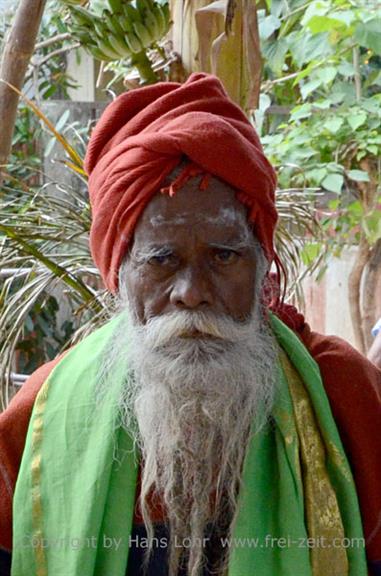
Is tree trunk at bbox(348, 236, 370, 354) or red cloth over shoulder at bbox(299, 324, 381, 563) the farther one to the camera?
tree trunk at bbox(348, 236, 370, 354)

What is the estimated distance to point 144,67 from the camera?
2350mm

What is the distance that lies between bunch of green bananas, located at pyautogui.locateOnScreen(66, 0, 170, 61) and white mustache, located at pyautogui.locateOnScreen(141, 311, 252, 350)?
2.72ft

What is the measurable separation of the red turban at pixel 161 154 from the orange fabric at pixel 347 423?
0.23 m

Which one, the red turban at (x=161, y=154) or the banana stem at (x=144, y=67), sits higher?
the banana stem at (x=144, y=67)

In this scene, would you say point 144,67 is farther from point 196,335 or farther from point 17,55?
point 196,335

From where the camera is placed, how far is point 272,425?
5.81 feet

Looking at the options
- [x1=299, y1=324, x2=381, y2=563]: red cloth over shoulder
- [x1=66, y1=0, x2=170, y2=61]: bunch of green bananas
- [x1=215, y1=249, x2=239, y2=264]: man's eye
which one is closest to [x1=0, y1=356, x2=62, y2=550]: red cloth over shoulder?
[x1=215, y1=249, x2=239, y2=264]: man's eye

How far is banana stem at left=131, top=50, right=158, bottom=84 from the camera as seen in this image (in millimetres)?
2342

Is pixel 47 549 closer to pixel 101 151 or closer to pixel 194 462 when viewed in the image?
pixel 194 462

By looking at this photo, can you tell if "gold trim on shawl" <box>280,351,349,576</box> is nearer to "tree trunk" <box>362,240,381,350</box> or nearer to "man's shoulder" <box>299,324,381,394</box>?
"man's shoulder" <box>299,324,381,394</box>

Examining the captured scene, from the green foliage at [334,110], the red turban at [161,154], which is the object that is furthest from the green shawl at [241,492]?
the green foliage at [334,110]

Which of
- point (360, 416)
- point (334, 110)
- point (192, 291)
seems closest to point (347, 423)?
point (360, 416)

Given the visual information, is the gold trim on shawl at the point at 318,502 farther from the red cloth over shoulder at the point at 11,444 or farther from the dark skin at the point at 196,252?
the red cloth over shoulder at the point at 11,444

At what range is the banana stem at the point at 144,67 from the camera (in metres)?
2.34
